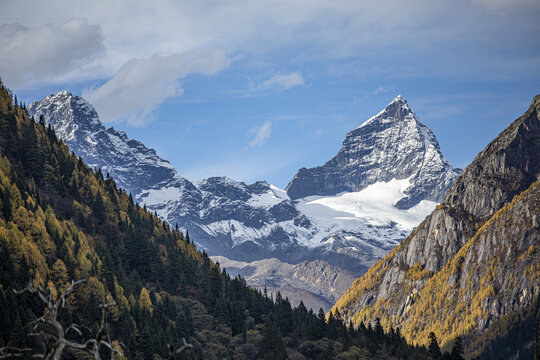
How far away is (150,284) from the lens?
19425 cm

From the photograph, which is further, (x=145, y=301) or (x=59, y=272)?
(x=145, y=301)

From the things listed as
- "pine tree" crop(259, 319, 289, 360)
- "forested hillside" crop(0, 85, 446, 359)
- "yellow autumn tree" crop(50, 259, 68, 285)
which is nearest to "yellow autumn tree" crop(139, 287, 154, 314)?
"forested hillside" crop(0, 85, 446, 359)

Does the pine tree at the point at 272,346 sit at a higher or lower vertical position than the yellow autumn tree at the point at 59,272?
lower

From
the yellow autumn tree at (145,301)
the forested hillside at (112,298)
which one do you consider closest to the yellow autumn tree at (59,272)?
the forested hillside at (112,298)

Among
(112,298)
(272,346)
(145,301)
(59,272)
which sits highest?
(59,272)

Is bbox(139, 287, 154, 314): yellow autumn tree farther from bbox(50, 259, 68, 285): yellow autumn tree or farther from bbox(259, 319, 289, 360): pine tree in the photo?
bbox(259, 319, 289, 360): pine tree

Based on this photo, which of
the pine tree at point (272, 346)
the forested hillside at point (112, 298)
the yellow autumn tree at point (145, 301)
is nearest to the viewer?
the forested hillside at point (112, 298)

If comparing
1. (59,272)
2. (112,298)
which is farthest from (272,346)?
(59,272)

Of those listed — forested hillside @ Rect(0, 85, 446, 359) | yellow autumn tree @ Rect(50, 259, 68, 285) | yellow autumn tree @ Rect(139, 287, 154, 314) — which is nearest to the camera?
forested hillside @ Rect(0, 85, 446, 359)

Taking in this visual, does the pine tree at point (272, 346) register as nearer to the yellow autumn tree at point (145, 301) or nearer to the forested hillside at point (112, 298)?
the forested hillside at point (112, 298)

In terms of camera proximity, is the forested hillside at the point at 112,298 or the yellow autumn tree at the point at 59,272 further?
the yellow autumn tree at the point at 59,272

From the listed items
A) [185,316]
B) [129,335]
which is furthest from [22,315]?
[185,316]

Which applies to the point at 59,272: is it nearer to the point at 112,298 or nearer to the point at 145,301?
the point at 112,298

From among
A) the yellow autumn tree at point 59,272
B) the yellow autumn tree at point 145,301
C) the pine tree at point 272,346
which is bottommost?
the pine tree at point 272,346
